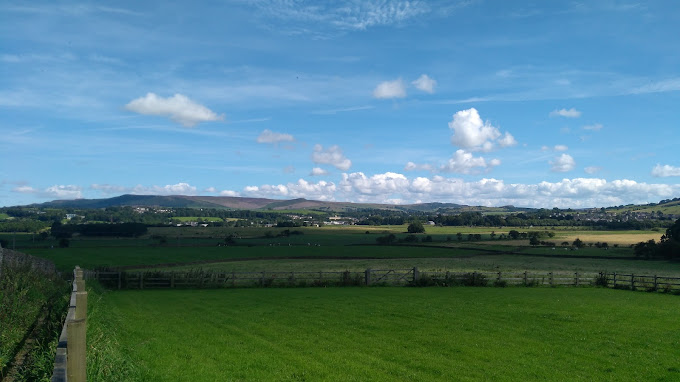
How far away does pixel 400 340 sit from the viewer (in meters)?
16.7

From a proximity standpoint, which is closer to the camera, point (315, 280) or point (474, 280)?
point (474, 280)

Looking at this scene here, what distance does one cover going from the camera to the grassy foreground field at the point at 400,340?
1300 cm

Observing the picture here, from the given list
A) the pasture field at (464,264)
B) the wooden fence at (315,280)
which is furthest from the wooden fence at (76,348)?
the pasture field at (464,264)

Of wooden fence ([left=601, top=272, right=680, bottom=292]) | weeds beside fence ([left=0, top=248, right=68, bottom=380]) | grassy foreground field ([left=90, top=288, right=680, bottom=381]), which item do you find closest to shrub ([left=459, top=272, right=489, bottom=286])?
wooden fence ([left=601, top=272, right=680, bottom=292])

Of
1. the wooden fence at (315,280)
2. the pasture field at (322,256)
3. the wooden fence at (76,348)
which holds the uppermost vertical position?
the wooden fence at (76,348)

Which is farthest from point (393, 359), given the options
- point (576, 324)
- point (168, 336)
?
point (576, 324)

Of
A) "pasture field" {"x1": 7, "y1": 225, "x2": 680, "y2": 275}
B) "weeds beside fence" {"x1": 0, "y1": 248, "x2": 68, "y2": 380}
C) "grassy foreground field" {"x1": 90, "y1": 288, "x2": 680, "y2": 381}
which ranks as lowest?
"pasture field" {"x1": 7, "y1": 225, "x2": 680, "y2": 275}

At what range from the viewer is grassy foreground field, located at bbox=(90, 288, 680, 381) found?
13.0 metres

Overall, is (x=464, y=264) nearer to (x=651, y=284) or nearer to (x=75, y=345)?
(x=651, y=284)

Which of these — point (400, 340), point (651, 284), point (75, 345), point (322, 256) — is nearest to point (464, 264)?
point (322, 256)

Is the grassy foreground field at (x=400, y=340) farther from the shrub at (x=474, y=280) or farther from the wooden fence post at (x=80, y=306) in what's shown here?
the shrub at (x=474, y=280)

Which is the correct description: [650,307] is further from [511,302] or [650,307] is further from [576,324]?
[576,324]

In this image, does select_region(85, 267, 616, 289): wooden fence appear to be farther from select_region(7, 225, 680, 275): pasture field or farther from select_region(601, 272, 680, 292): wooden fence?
select_region(7, 225, 680, 275): pasture field

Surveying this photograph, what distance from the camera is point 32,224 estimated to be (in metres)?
146
